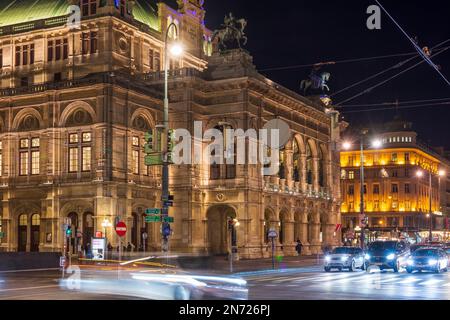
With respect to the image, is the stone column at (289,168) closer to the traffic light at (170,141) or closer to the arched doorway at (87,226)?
the arched doorway at (87,226)

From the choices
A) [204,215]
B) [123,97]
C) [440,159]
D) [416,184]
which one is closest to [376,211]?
[416,184]

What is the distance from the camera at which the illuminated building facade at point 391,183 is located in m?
134

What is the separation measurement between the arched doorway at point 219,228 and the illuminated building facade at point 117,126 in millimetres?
111

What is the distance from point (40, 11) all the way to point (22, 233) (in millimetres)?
21167

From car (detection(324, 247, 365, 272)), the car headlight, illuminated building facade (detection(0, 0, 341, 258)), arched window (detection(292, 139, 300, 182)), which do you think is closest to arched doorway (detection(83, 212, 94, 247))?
illuminated building facade (detection(0, 0, 341, 258))

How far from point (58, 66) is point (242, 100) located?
17079 mm

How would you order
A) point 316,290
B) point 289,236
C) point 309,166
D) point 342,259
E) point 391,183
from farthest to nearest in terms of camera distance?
point 391,183 < point 309,166 < point 289,236 < point 342,259 < point 316,290

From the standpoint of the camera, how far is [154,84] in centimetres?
6844

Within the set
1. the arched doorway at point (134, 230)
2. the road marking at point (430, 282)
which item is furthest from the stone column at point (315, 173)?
the road marking at point (430, 282)

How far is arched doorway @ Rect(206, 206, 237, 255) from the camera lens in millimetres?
70500

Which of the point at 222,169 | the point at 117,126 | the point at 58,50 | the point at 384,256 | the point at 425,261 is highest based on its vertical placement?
the point at 58,50

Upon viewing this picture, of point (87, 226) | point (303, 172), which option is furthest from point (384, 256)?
point (303, 172)

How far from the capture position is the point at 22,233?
212ft

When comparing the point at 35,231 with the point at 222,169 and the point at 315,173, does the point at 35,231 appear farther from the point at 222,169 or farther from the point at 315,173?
the point at 315,173
